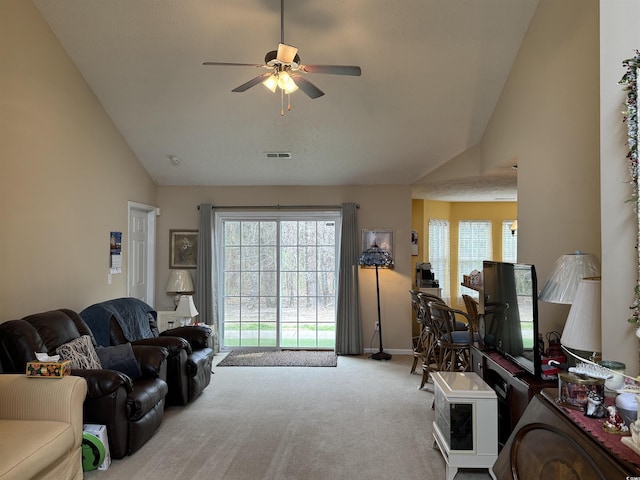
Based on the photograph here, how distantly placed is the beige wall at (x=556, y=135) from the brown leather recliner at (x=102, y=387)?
3079mm

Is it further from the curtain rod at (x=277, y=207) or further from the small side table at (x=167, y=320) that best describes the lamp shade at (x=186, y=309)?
the curtain rod at (x=277, y=207)

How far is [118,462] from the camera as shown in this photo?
10.5ft

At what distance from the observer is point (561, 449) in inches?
61.8

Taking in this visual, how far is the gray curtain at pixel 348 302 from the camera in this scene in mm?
6418

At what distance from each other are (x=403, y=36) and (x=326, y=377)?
3607 mm

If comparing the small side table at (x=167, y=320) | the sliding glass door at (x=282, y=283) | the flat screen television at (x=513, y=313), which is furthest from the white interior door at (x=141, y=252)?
the flat screen television at (x=513, y=313)

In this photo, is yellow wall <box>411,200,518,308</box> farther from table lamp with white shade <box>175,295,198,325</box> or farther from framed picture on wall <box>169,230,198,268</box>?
table lamp with white shade <box>175,295,198,325</box>

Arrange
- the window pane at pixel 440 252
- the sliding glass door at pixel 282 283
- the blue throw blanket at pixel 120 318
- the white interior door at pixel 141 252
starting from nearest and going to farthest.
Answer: the blue throw blanket at pixel 120 318, the white interior door at pixel 141 252, the sliding glass door at pixel 282 283, the window pane at pixel 440 252

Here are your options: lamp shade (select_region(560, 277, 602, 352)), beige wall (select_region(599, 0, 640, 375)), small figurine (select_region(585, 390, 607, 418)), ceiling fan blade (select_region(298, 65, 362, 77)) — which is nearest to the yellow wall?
ceiling fan blade (select_region(298, 65, 362, 77))

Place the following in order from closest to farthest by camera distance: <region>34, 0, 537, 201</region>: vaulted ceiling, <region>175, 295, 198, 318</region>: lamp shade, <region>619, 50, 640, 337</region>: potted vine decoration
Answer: <region>619, 50, 640, 337</region>: potted vine decoration → <region>34, 0, 537, 201</region>: vaulted ceiling → <region>175, 295, 198, 318</region>: lamp shade

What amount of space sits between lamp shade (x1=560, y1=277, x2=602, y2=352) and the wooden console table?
0.37 metres

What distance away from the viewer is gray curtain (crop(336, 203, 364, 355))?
6418mm

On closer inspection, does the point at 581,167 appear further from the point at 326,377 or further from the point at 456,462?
the point at 326,377

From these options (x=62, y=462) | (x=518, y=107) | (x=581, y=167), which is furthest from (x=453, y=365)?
(x=62, y=462)
